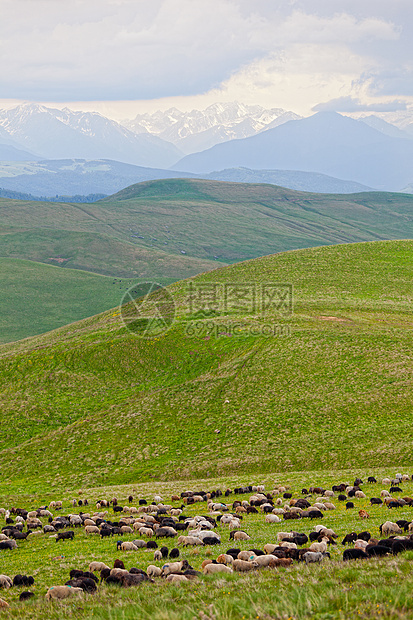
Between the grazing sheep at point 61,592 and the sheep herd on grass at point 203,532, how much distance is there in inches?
1.0

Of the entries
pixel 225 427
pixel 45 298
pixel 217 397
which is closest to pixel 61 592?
pixel 225 427

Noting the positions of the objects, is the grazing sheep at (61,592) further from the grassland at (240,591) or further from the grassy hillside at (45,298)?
the grassy hillside at (45,298)

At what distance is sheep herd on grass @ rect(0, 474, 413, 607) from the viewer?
13.9 meters

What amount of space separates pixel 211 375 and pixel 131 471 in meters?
15.9

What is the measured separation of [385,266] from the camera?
84812 millimetres

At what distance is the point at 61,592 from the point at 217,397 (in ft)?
114

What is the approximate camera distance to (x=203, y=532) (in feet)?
61.7

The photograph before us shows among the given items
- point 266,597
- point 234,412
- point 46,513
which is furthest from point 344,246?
point 266,597

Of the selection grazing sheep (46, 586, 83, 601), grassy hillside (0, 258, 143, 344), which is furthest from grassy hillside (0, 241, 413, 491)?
grassy hillside (0, 258, 143, 344)

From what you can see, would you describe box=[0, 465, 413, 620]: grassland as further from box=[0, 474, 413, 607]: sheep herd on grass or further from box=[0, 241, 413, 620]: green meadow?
box=[0, 474, 413, 607]: sheep herd on grass

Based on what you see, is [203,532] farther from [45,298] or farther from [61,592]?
[45,298]

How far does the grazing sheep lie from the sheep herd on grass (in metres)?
0.03

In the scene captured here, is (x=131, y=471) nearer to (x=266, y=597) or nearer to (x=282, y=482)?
(x=282, y=482)

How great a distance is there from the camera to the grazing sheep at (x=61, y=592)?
12.9 m
